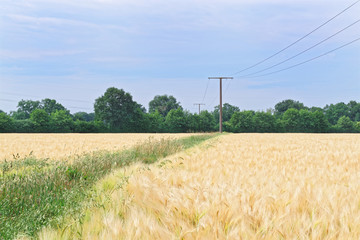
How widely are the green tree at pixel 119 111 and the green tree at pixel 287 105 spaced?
228 ft

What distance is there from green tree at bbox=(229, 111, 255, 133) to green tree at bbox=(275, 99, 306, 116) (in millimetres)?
42416

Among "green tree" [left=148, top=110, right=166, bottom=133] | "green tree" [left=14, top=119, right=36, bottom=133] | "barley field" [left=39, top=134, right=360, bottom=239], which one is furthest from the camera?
"green tree" [left=148, top=110, right=166, bottom=133]

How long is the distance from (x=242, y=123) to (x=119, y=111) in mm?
32921

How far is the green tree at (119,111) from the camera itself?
68.5 meters

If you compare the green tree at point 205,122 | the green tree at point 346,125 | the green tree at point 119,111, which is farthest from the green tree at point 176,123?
the green tree at point 346,125

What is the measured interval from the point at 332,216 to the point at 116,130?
6426cm

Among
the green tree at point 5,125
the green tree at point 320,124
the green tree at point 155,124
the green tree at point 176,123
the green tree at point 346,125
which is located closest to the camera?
the green tree at point 5,125

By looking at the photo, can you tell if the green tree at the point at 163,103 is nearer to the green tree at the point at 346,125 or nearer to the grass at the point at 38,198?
the green tree at the point at 346,125

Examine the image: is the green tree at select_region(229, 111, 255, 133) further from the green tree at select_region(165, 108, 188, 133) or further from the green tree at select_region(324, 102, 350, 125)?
the green tree at select_region(324, 102, 350, 125)

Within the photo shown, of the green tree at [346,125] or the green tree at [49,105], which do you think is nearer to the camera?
the green tree at [346,125]

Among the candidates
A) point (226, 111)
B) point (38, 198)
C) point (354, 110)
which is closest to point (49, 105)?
point (226, 111)

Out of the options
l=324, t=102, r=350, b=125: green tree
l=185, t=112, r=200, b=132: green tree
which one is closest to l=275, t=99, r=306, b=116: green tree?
l=324, t=102, r=350, b=125: green tree

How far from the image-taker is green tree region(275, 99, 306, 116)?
378 ft

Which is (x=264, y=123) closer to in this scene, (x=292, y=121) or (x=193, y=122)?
(x=292, y=121)
